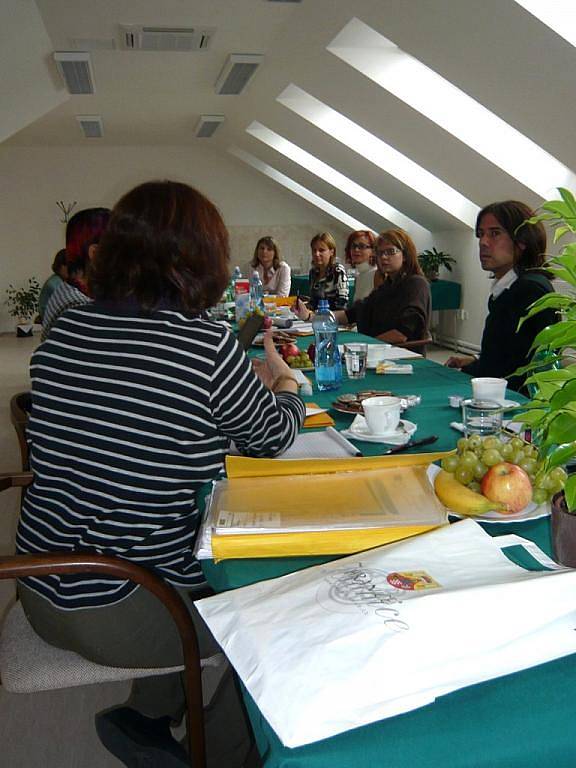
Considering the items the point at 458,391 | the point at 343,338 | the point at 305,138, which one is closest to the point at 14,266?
the point at 305,138

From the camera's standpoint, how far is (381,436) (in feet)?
5.40

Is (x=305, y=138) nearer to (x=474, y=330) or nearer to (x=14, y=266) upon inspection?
(x=474, y=330)

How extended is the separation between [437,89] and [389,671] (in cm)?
585

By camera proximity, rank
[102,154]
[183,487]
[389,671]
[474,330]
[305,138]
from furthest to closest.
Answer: [102,154] → [305,138] → [474,330] → [183,487] → [389,671]

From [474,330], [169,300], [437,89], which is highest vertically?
[437,89]

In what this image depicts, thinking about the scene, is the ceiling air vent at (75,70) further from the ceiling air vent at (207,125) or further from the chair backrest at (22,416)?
the chair backrest at (22,416)

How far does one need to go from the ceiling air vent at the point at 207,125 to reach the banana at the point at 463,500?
834 cm

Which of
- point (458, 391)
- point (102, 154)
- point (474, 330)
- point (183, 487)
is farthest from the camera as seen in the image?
point (102, 154)

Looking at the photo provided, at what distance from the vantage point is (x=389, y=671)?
645 mm

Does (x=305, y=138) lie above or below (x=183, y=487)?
above

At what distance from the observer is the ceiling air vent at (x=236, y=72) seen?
6020 millimetres

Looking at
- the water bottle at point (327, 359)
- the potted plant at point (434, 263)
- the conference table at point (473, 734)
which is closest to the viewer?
the conference table at point (473, 734)

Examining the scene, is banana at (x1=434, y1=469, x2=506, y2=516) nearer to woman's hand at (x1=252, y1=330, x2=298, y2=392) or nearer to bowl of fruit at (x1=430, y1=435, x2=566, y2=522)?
bowl of fruit at (x1=430, y1=435, x2=566, y2=522)

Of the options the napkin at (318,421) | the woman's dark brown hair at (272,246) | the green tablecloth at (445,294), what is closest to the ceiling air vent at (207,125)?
the woman's dark brown hair at (272,246)
